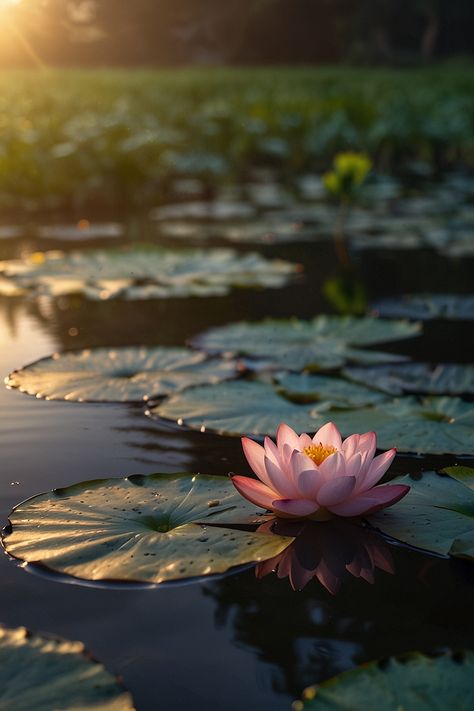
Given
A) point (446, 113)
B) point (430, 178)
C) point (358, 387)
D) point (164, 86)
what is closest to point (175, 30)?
point (164, 86)

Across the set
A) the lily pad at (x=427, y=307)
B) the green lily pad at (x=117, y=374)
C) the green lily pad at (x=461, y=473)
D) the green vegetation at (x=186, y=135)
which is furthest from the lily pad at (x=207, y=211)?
the green lily pad at (x=461, y=473)

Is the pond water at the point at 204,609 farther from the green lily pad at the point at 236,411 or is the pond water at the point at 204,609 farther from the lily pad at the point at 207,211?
the lily pad at the point at 207,211

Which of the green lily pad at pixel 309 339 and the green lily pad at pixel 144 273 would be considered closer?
the green lily pad at pixel 309 339

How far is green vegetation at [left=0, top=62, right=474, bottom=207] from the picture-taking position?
5609 millimetres

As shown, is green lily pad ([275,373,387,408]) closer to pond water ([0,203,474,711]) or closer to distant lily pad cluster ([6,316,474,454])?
distant lily pad cluster ([6,316,474,454])

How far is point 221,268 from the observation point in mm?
3412

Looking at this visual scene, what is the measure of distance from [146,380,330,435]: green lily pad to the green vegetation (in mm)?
3926

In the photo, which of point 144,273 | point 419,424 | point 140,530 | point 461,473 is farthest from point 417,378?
point 144,273

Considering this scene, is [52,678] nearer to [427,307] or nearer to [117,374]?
[117,374]

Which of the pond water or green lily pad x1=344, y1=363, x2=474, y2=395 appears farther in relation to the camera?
green lily pad x1=344, y1=363, x2=474, y2=395

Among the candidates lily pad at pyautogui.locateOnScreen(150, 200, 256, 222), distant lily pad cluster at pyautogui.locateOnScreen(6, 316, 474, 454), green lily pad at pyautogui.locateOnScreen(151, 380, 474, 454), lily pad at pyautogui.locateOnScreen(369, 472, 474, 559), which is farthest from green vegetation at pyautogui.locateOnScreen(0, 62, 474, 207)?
lily pad at pyautogui.locateOnScreen(369, 472, 474, 559)

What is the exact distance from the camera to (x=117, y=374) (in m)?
2.04

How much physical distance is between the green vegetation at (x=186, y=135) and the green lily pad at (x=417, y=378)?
3.83m

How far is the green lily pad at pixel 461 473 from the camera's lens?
141 centimetres
